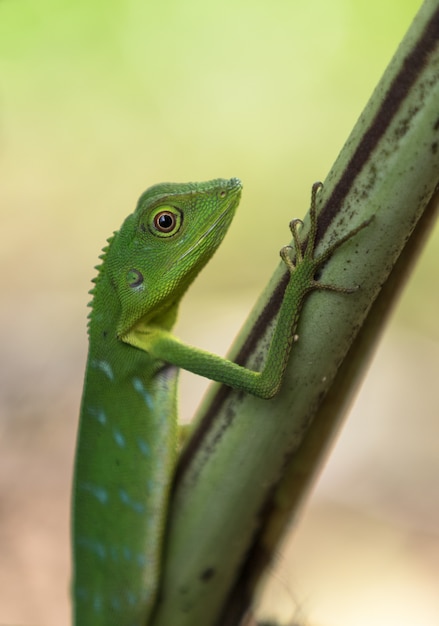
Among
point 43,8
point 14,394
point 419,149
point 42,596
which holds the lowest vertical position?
point 42,596

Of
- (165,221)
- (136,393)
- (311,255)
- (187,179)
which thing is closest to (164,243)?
(165,221)

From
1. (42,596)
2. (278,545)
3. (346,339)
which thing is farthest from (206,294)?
(346,339)

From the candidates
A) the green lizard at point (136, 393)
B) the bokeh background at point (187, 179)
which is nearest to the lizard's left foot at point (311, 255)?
the green lizard at point (136, 393)

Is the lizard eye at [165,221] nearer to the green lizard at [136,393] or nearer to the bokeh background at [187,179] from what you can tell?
the green lizard at [136,393]

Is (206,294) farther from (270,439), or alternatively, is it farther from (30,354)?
(270,439)

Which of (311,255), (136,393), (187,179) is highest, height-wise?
(187,179)

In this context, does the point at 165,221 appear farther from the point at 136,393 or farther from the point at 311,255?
the point at 311,255
